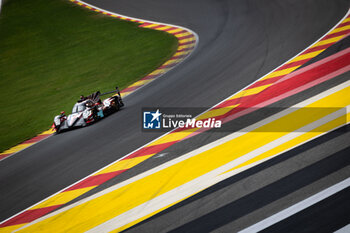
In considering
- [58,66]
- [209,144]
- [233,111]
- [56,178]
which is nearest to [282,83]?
[233,111]

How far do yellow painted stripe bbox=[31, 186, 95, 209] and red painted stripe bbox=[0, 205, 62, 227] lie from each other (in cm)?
14

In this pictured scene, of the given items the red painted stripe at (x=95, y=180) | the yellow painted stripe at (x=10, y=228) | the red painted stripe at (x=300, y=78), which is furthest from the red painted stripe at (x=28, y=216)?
the red painted stripe at (x=300, y=78)

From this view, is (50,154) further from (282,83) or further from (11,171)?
(282,83)

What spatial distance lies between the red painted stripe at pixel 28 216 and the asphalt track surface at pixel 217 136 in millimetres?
330

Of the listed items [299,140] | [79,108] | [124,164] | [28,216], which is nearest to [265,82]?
[299,140]

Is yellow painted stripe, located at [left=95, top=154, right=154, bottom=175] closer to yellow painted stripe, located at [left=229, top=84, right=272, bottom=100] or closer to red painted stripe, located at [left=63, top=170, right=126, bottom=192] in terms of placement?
red painted stripe, located at [left=63, top=170, right=126, bottom=192]

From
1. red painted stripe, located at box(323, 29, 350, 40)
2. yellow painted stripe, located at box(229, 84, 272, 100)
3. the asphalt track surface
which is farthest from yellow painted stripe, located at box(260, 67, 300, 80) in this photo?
red painted stripe, located at box(323, 29, 350, 40)

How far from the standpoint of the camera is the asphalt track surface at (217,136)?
542 cm

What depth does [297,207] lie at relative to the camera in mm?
4969

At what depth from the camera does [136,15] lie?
2311 centimetres

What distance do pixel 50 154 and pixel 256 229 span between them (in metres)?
6.83

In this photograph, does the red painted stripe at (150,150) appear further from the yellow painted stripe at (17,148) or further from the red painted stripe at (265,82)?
the yellow painted stripe at (17,148)

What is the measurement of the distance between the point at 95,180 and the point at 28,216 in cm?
142

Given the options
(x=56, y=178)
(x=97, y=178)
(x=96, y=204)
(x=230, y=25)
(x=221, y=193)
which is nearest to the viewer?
(x=221, y=193)
